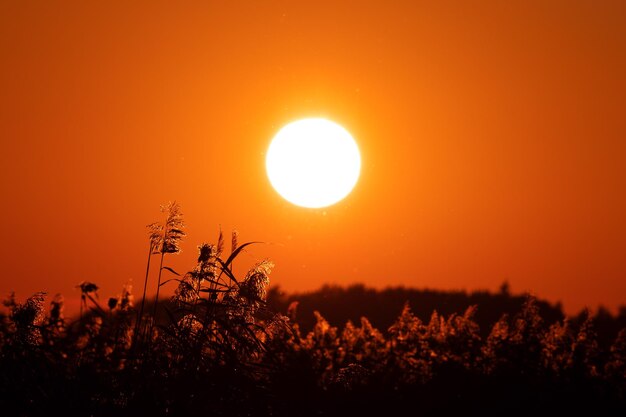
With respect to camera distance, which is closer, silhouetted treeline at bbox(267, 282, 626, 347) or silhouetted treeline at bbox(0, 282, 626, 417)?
silhouetted treeline at bbox(0, 282, 626, 417)

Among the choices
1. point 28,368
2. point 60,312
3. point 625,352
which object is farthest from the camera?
point 625,352

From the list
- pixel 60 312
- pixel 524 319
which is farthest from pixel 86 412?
pixel 524 319

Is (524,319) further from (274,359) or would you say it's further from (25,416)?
(25,416)

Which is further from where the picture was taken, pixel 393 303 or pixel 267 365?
pixel 393 303

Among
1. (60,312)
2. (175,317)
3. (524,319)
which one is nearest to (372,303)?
(524,319)

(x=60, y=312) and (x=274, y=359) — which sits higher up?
(x=274, y=359)

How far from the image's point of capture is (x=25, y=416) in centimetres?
545

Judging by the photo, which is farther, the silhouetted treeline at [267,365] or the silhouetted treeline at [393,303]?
the silhouetted treeline at [393,303]

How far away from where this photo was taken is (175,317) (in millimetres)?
6723

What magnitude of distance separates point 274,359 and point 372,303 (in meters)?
42.5

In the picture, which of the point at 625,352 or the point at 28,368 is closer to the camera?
the point at 28,368

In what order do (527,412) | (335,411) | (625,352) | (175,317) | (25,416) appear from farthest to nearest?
(625,352)
(527,412)
(335,411)
(175,317)
(25,416)

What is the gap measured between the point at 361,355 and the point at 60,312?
6.52 meters

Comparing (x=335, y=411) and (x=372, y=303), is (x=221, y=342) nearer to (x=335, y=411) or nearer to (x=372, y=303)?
(x=335, y=411)
